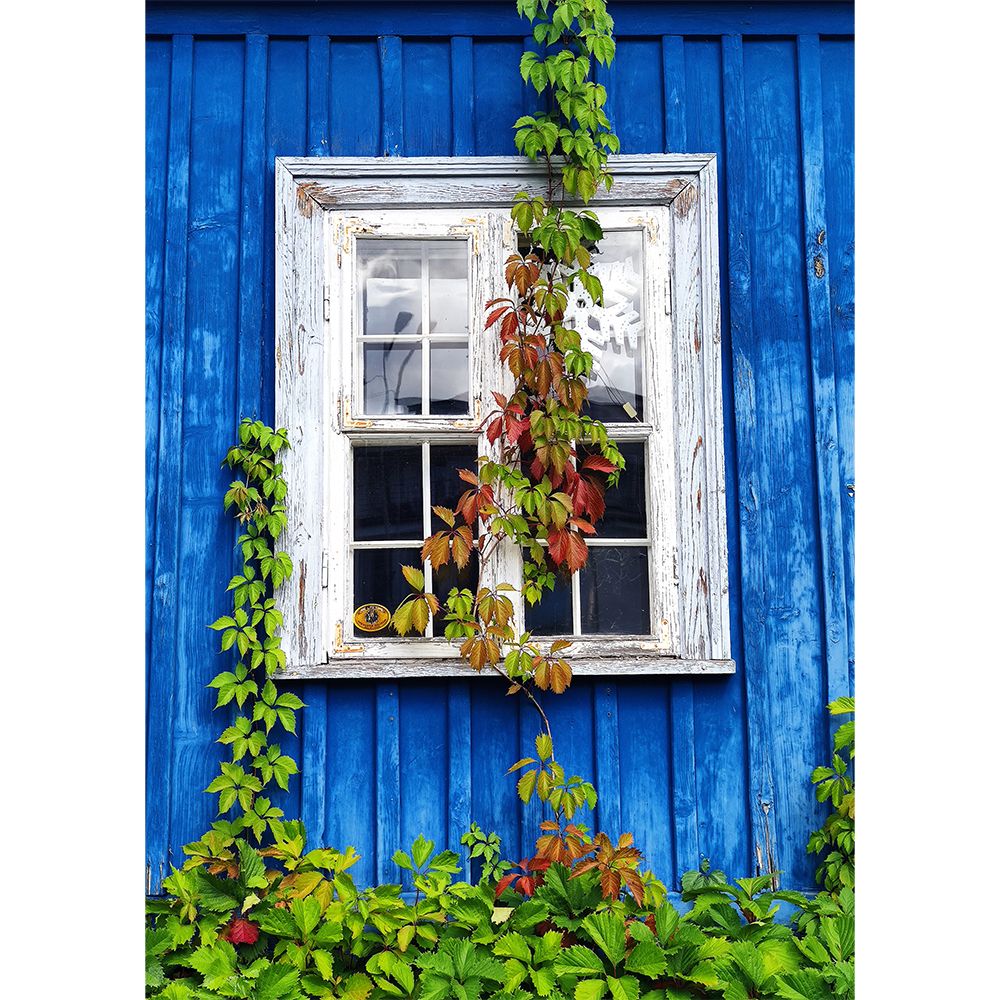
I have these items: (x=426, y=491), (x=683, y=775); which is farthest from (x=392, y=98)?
(x=683, y=775)

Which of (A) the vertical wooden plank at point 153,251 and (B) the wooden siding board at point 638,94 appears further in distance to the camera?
(B) the wooden siding board at point 638,94

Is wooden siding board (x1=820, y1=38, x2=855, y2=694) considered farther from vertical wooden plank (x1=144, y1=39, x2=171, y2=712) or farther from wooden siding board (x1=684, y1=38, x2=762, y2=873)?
vertical wooden plank (x1=144, y1=39, x2=171, y2=712)

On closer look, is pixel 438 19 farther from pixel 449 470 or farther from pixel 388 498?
pixel 388 498

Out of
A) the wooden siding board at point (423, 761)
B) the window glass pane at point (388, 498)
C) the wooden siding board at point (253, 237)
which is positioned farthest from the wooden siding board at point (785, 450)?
the wooden siding board at point (253, 237)

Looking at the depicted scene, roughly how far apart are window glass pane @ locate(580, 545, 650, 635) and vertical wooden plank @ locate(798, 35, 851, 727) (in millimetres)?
644

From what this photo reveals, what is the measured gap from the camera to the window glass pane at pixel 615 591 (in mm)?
2789

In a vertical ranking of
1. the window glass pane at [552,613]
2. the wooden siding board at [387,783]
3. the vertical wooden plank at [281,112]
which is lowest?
the wooden siding board at [387,783]

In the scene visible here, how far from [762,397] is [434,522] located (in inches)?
50.3

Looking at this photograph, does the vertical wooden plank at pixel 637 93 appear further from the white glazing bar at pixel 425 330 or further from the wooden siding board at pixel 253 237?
the wooden siding board at pixel 253 237

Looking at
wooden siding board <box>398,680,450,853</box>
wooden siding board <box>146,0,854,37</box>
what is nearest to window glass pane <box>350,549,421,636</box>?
wooden siding board <box>398,680,450,853</box>

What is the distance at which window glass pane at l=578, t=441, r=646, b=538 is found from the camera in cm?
283

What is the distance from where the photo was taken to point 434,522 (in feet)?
9.25

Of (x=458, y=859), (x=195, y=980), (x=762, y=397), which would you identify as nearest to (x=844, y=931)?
(x=458, y=859)

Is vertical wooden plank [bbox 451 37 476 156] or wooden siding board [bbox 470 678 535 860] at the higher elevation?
vertical wooden plank [bbox 451 37 476 156]
